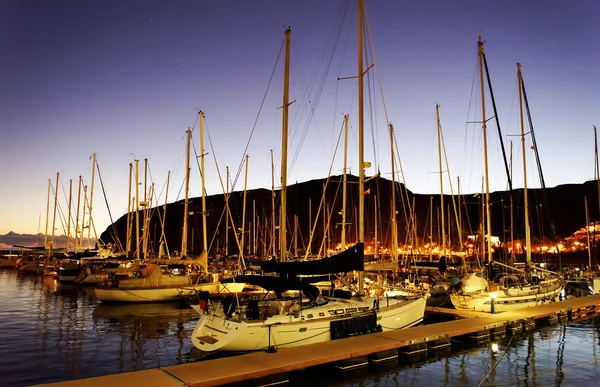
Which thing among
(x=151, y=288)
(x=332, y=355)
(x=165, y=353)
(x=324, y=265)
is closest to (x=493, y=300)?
(x=324, y=265)

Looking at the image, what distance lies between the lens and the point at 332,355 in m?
13.1

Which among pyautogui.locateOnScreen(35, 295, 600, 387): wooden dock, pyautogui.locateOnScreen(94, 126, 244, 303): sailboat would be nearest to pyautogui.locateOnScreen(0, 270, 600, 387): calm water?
pyautogui.locateOnScreen(35, 295, 600, 387): wooden dock

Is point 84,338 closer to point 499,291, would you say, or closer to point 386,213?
point 499,291

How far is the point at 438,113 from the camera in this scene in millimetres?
38156

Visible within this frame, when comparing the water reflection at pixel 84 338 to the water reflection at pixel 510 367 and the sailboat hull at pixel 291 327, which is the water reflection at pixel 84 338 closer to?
the sailboat hull at pixel 291 327

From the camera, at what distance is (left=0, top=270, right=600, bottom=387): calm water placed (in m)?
13.5

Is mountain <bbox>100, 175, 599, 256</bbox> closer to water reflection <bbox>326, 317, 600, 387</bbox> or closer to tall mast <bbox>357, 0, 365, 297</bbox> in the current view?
tall mast <bbox>357, 0, 365, 297</bbox>

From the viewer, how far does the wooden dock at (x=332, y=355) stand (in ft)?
34.9

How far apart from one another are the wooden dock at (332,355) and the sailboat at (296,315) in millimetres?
665

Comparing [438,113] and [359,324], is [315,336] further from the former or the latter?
[438,113]

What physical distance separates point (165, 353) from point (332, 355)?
24.1 ft

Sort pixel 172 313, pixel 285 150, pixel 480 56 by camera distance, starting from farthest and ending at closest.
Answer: pixel 480 56 → pixel 172 313 → pixel 285 150

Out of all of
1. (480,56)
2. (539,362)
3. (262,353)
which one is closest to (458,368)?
(539,362)

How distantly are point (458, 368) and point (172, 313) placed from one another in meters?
17.9
